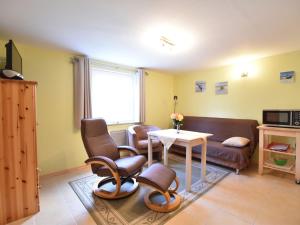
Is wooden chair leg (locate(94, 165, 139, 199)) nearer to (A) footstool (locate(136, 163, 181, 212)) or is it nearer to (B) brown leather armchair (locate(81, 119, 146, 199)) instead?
(B) brown leather armchair (locate(81, 119, 146, 199))

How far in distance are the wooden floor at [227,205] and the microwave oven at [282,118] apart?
0.93m

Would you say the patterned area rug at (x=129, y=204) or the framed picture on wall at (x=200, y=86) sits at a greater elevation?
the framed picture on wall at (x=200, y=86)

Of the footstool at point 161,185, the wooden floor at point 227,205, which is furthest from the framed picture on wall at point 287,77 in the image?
the footstool at point 161,185

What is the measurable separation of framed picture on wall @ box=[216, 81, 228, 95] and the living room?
0.08 ft

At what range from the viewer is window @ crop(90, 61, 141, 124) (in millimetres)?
3574

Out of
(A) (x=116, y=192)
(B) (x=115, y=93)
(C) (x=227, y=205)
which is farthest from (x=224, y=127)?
(A) (x=116, y=192)

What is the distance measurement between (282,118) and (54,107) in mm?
4009

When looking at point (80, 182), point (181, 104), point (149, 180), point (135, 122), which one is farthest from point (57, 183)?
point (181, 104)

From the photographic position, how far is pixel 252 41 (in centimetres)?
252

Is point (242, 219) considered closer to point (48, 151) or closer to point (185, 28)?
point (185, 28)

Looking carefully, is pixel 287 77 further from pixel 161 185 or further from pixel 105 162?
pixel 105 162

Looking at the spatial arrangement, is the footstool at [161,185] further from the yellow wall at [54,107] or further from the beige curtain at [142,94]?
the beige curtain at [142,94]

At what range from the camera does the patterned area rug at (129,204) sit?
5.92 ft

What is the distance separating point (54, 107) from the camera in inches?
118
